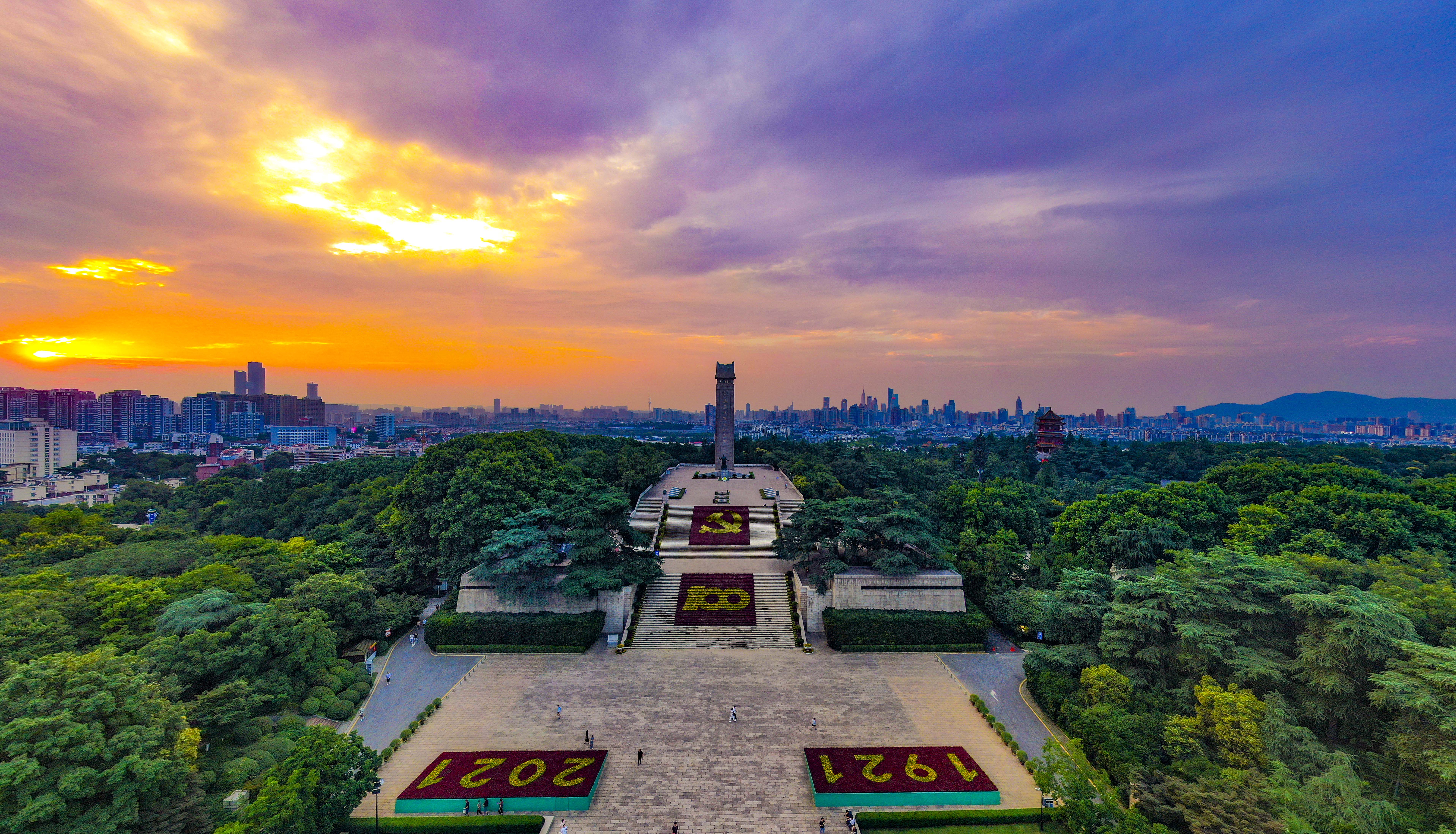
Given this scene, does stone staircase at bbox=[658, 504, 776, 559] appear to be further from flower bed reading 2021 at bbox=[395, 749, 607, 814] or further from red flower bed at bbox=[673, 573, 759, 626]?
flower bed reading 2021 at bbox=[395, 749, 607, 814]

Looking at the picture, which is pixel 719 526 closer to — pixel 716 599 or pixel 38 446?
pixel 716 599

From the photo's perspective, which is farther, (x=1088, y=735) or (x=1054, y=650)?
(x=1054, y=650)

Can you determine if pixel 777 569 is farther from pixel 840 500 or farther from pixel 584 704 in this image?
pixel 584 704

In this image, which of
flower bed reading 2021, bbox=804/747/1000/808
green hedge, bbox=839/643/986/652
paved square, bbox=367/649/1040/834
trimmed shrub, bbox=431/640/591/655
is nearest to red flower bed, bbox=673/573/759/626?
paved square, bbox=367/649/1040/834

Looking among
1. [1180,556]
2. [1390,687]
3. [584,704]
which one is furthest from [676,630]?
[1390,687]

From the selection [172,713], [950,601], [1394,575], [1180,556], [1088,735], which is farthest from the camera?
[950,601]

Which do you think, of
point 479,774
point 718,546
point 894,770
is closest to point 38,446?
point 718,546

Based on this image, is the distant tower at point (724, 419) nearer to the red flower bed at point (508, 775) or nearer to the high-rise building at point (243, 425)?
the red flower bed at point (508, 775)
